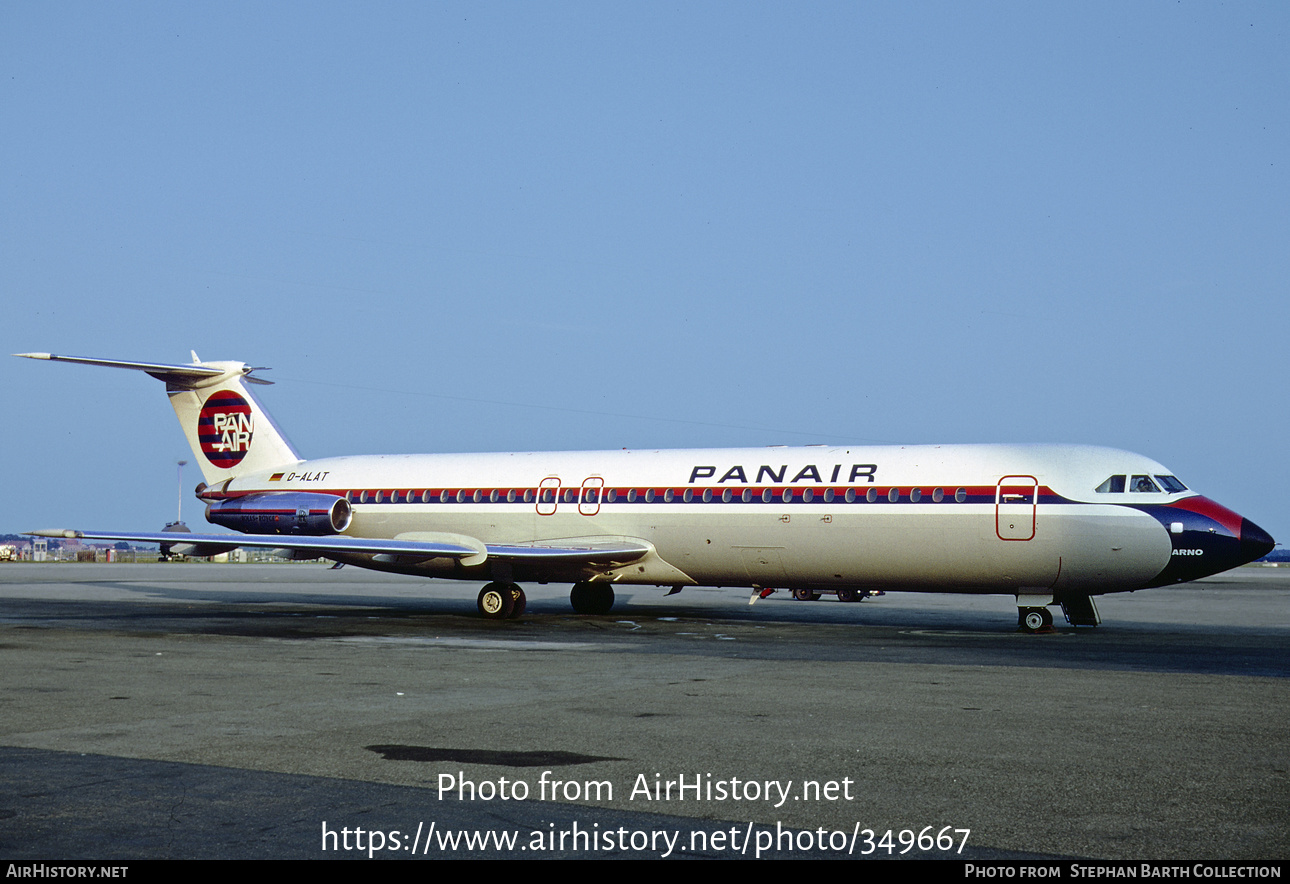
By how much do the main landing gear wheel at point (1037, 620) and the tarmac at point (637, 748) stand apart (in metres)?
2.22

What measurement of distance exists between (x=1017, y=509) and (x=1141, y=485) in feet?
7.24

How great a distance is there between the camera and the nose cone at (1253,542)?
69.8ft

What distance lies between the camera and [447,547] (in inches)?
1047

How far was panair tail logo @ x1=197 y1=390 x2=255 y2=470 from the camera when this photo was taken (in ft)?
104

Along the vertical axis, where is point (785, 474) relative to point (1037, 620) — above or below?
above

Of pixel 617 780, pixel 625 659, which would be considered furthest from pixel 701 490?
pixel 617 780

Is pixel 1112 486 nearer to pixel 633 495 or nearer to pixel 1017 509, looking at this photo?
pixel 1017 509

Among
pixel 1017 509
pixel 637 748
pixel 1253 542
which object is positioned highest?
pixel 1017 509

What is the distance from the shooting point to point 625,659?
54.7ft

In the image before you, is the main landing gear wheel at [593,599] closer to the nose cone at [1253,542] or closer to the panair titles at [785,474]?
the panair titles at [785,474]

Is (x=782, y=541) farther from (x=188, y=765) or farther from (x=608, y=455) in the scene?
(x=188, y=765)

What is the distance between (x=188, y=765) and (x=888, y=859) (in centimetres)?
Answer: 491

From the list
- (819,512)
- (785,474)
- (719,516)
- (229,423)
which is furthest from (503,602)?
(229,423)

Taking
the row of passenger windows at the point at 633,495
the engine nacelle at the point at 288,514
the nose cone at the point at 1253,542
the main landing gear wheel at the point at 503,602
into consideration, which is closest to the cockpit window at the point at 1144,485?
the nose cone at the point at 1253,542
